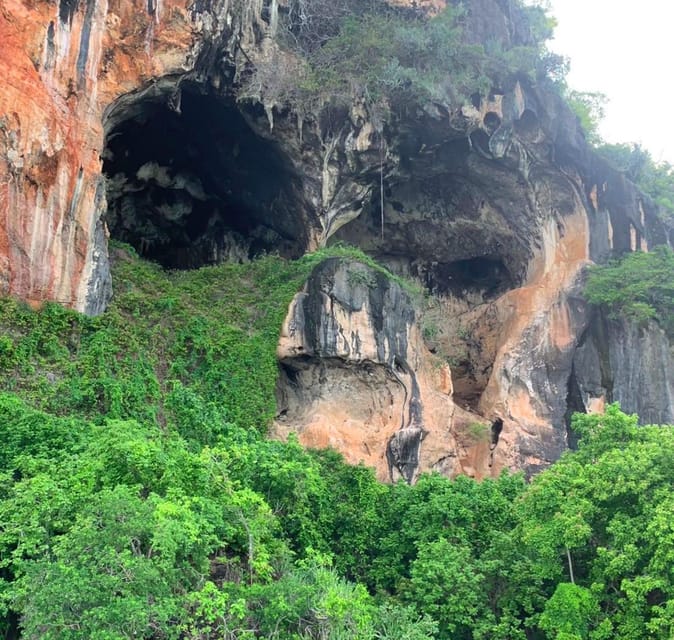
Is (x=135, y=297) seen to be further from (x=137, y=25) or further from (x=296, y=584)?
(x=296, y=584)

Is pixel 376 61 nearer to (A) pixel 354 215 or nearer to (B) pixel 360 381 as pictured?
(A) pixel 354 215

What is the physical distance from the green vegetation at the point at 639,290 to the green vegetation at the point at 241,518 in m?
7.26

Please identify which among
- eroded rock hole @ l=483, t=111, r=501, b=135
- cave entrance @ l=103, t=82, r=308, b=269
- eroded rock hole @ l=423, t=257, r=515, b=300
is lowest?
eroded rock hole @ l=423, t=257, r=515, b=300

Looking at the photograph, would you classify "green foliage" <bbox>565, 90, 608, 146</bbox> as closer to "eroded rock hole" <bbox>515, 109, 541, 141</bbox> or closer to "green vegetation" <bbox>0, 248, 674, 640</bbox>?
"eroded rock hole" <bbox>515, 109, 541, 141</bbox>

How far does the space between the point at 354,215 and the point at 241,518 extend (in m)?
11.2

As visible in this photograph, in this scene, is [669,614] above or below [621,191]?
below

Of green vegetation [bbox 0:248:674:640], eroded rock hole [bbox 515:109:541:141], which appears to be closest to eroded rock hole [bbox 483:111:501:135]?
eroded rock hole [bbox 515:109:541:141]

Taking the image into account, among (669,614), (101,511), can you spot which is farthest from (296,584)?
(669,614)

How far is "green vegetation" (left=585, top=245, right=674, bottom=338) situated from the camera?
17.7 meters

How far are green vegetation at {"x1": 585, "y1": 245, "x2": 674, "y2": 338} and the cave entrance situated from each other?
23.0ft

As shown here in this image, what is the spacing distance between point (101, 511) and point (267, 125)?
10859 mm

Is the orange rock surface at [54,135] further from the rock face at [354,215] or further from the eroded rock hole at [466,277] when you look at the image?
the eroded rock hole at [466,277]

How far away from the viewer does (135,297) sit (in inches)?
525

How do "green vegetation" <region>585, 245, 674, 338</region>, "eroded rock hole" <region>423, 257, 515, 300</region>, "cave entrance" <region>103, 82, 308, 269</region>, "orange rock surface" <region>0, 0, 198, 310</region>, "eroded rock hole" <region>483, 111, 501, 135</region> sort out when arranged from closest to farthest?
"orange rock surface" <region>0, 0, 198, 310</region>, "cave entrance" <region>103, 82, 308, 269</region>, "green vegetation" <region>585, 245, 674, 338</region>, "eroded rock hole" <region>483, 111, 501, 135</region>, "eroded rock hole" <region>423, 257, 515, 300</region>
